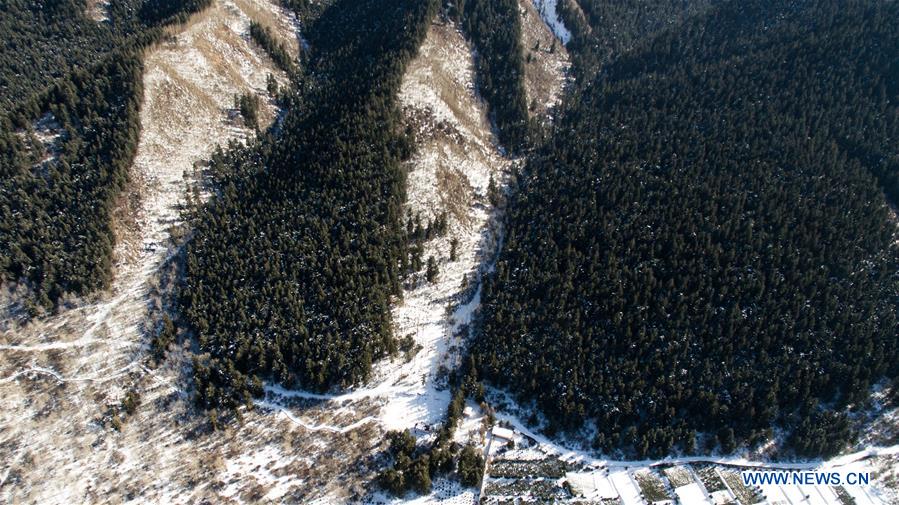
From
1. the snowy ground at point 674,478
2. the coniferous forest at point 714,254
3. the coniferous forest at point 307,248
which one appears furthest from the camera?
the coniferous forest at point 714,254

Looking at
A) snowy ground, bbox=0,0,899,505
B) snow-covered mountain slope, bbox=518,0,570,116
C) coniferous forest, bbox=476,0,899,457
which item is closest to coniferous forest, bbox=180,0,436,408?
A: snowy ground, bbox=0,0,899,505

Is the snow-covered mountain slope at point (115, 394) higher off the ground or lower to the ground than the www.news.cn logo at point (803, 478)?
higher

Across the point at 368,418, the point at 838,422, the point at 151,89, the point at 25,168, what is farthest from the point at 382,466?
the point at 151,89

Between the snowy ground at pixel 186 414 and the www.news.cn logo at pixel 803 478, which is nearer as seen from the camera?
the snowy ground at pixel 186 414

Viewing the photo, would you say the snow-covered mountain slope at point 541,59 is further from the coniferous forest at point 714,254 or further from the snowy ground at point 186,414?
the snowy ground at point 186,414

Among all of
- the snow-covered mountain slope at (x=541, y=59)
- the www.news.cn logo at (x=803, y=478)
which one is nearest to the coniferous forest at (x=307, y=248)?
the snow-covered mountain slope at (x=541, y=59)

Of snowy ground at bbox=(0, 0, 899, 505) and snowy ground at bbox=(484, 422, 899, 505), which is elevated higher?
snowy ground at bbox=(0, 0, 899, 505)

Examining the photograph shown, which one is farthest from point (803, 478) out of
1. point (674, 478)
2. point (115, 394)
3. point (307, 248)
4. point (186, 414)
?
point (115, 394)

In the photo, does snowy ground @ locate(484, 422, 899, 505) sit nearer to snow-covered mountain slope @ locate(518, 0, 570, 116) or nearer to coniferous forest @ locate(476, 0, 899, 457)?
coniferous forest @ locate(476, 0, 899, 457)
